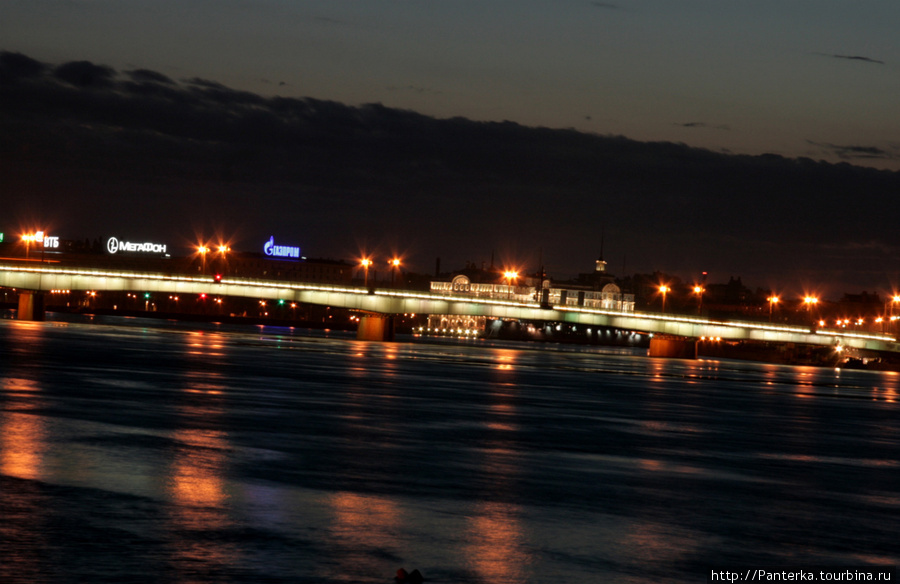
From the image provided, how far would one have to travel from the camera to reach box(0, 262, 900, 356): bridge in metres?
149

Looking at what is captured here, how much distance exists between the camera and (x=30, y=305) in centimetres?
15638

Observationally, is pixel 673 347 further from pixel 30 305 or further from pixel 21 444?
pixel 21 444

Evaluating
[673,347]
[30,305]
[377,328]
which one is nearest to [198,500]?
[377,328]

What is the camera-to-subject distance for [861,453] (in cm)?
3012

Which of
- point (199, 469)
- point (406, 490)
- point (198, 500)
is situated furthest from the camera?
point (199, 469)

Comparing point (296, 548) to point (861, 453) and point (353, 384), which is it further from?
point (353, 384)

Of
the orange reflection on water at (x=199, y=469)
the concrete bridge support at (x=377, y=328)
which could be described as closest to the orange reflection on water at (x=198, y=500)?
the orange reflection on water at (x=199, y=469)

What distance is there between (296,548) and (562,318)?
138m

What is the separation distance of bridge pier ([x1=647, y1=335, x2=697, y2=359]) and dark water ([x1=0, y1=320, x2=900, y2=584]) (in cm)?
11906

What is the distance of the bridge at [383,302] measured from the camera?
488ft

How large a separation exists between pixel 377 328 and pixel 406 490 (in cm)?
13787

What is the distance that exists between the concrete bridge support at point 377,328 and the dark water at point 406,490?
115092 mm

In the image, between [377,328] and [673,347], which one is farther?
[673,347]

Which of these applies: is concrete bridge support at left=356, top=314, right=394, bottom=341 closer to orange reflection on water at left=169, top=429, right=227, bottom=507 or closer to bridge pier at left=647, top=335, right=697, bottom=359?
bridge pier at left=647, top=335, right=697, bottom=359
